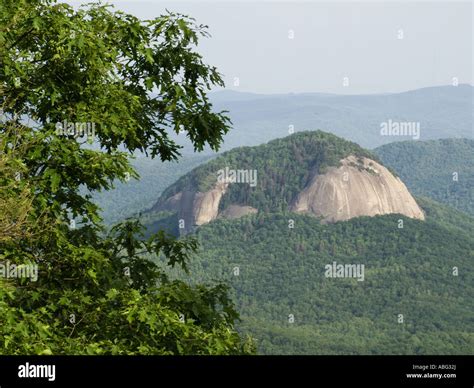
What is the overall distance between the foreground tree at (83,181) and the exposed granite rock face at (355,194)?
168181mm

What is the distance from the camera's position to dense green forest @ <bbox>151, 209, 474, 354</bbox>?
4936 inches

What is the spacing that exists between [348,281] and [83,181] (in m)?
146

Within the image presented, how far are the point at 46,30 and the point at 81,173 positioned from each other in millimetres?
2965

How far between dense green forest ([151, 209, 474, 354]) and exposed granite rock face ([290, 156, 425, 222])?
3.84m

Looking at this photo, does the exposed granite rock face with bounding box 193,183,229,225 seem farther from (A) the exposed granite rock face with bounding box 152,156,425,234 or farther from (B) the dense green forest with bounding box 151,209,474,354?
(B) the dense green forest with bounding box 151,209,474,354

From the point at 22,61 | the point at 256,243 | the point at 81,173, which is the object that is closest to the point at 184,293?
the point at 81,173

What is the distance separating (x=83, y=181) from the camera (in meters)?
15.5

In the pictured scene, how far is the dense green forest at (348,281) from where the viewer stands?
12538 cm

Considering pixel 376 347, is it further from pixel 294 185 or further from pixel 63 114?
pixel 63 114

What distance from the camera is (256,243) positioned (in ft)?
576
